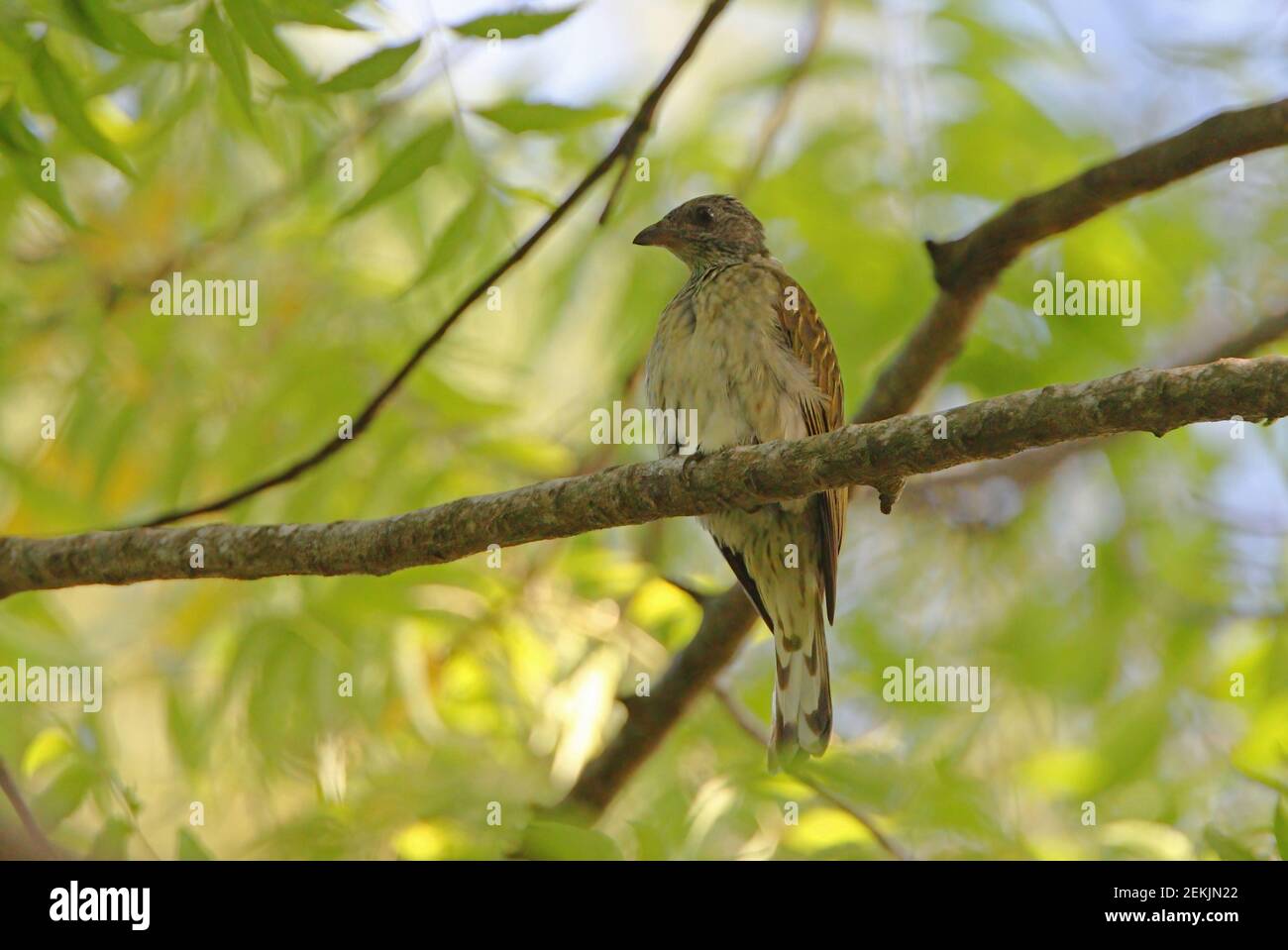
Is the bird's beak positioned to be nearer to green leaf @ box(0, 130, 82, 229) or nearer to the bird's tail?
the bird's tail

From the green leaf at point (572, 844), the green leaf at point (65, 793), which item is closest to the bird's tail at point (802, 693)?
the green leaf at point (572, 844)

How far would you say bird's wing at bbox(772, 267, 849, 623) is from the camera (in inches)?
208

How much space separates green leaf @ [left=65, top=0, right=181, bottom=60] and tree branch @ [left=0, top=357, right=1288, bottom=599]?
4.95 feet

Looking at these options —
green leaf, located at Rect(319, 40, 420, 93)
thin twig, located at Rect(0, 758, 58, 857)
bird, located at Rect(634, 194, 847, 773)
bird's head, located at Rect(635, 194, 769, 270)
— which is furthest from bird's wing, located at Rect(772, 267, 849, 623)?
thin twig, located at Rect(0, 758, 58, 857)

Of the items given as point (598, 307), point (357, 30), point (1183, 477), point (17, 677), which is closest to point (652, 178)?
point (598, 307)

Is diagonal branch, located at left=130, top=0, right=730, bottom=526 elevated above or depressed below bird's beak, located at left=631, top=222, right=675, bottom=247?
below

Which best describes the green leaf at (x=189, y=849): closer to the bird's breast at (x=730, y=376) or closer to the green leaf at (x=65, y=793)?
the green leaf at (x=65, y=793)

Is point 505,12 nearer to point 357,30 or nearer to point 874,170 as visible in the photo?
point 357,30

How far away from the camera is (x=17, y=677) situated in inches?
190

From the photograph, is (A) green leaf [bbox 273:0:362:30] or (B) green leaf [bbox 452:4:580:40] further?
(B) green leaf [bbox 452:4:580:40]

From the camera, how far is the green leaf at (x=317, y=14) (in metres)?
3.74

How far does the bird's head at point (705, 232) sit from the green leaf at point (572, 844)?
10.00 ft

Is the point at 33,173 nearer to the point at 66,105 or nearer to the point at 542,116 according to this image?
the point at 66,105

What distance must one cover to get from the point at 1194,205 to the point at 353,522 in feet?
16.6
